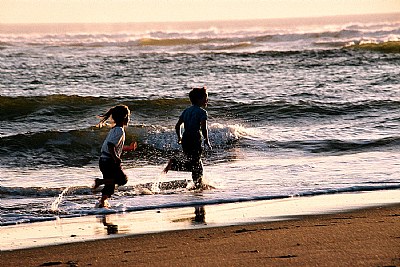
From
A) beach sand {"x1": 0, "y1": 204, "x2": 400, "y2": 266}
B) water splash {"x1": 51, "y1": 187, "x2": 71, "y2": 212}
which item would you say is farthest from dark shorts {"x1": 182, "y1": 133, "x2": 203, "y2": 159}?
beach sand {"x1": 0, "y1": 204, "x2": 400, "y2": 266}

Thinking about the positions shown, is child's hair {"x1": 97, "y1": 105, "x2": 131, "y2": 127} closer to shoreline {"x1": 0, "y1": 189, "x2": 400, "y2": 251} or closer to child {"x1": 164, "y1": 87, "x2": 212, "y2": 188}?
shoreline {"x1": 0, "y1": 189, "x2": 400, "y2": 251}

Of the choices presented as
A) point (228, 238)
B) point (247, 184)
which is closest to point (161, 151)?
point (247, 184)

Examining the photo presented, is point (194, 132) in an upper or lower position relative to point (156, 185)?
upper

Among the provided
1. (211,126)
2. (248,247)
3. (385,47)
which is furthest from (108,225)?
(385,47)

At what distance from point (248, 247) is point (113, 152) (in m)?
2.98

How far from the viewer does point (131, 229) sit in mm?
7773

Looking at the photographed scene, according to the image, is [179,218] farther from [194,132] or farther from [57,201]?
[194,132]

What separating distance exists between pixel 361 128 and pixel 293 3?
176527mm

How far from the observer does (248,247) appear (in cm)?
650

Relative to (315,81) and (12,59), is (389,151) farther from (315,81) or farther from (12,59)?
(12,59)

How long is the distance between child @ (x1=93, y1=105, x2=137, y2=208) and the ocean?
228mm

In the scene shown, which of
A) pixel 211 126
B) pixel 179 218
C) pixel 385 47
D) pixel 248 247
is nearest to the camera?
pixel 248 247

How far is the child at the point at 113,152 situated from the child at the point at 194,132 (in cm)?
122

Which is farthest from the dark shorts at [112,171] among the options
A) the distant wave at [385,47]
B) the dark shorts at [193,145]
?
the distant wave at [385,47]
